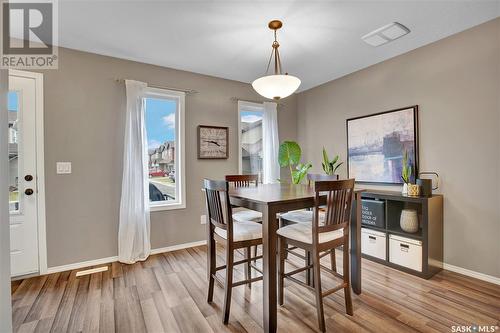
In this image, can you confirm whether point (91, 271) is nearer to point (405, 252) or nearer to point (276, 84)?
point (276, 84)

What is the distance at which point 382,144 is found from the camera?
3.17 metres

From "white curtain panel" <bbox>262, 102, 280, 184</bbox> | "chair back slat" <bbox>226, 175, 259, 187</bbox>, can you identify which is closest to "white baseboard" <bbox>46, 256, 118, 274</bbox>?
"chair back slat" <bbox>226, 175, 259, 187</bbox>

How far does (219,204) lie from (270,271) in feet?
2.04

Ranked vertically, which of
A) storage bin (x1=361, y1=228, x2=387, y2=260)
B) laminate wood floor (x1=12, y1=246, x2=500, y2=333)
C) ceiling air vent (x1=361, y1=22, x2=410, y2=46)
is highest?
ceiling air vent (x1=361, y1=22, x2=410, y2=46)

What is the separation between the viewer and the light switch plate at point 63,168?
268cm

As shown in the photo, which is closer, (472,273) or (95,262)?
(472,273)

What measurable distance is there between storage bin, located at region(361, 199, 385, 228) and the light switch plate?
138 inches

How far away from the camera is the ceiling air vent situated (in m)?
2.36

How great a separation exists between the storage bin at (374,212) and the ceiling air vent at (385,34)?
180 cm

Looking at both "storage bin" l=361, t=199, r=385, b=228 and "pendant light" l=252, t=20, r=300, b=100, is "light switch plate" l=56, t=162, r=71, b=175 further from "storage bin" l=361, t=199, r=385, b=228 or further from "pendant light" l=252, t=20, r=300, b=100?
"storage bin" l=361, t=199, r=385, b=228

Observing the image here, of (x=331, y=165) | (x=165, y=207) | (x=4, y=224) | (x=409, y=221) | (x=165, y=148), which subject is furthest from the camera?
(x=331, y=165)

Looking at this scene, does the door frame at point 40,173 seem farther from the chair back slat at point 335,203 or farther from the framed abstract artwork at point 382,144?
the framed abstract artwork at point 382,144

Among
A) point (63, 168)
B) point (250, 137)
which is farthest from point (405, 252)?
point (63, 168)

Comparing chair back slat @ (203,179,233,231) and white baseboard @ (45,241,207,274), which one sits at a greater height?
chair back slat @ (203,179,233,231)
